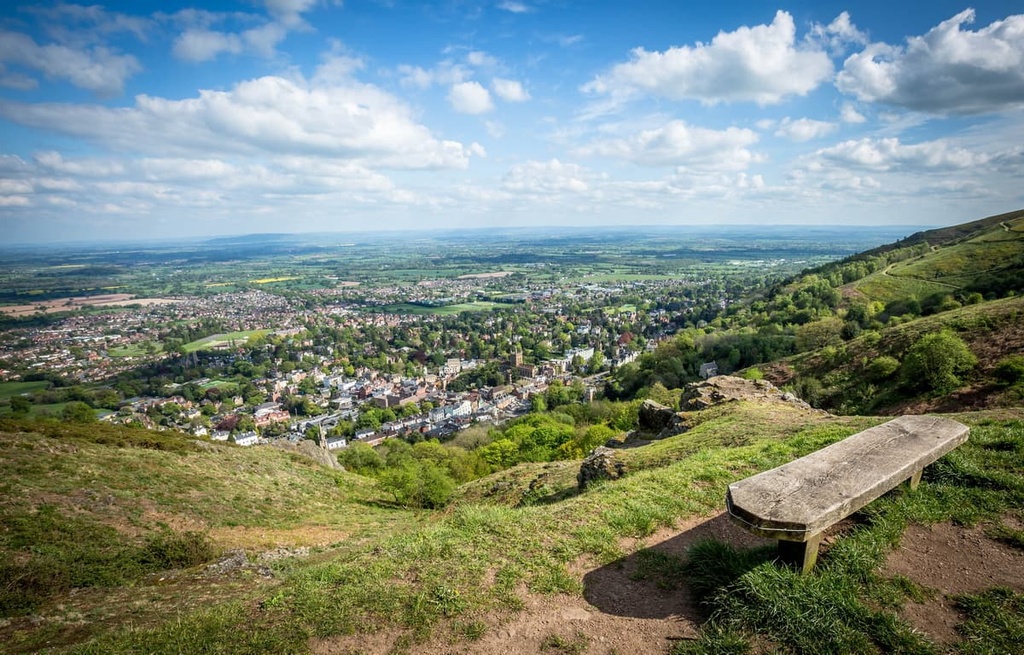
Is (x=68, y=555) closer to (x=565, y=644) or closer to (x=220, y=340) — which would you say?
(x=565, y=644)

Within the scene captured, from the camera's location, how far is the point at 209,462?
21.7 m

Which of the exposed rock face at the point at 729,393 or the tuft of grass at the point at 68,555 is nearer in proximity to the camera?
the tuft of grass at the point at 68,555

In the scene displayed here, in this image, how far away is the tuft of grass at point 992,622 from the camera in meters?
3.81

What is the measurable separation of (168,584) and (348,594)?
271 inches

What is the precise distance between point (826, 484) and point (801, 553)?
2.78 feet

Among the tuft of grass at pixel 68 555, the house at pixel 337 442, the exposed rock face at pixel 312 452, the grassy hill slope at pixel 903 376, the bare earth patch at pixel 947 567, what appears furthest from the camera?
the house at pixel 337 442

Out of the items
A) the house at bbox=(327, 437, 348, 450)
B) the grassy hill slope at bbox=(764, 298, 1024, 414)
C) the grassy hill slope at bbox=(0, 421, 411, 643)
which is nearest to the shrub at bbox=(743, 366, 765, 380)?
the grassy hill slope at bbox=(764, 298, 1024, 414)

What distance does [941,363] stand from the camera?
760 inches

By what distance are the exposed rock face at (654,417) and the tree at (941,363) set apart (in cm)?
1117

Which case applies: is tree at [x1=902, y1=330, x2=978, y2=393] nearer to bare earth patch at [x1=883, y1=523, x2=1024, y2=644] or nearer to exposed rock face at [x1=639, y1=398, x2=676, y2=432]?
exposed rock face at [x1=639, y1=398, x2=676, y2=432]

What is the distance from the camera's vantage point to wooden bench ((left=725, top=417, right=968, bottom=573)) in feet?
14.4

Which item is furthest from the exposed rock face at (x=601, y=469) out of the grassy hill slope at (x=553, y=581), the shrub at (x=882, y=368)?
the shrub at (x=882, y=368)

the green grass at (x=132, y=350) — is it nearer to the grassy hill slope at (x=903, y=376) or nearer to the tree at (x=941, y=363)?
the grassy hill slope at (x=903, y=376)

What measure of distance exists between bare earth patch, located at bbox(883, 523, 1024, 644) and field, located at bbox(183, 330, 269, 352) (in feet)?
404
